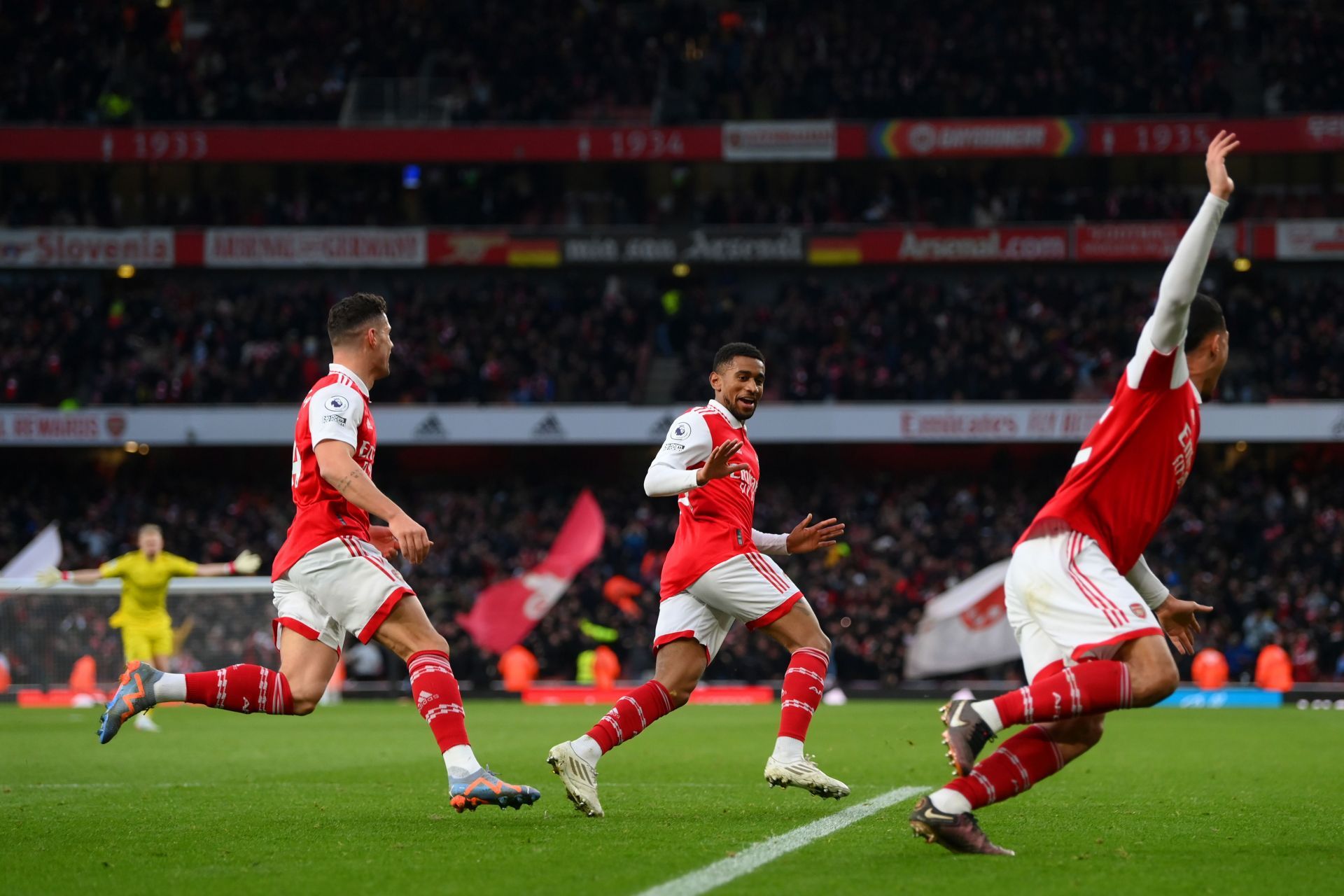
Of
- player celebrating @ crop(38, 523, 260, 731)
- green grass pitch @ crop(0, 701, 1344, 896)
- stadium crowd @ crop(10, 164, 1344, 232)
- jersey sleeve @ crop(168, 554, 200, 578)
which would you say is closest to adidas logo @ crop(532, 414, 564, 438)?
stadium crowd @ crop(10, 164, 1344, 232)

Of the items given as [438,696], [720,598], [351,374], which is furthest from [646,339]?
[438,696]

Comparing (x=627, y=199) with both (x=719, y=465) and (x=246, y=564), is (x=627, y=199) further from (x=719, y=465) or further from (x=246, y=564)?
(x=719, y=465)

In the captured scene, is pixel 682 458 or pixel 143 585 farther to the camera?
pixel 143 585

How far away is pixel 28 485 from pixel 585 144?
50.3 ft

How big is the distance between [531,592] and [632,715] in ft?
61.8

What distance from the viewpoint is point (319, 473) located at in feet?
22.9

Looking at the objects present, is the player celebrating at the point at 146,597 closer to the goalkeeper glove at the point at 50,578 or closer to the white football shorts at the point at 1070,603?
the goalkeeper glove at the point at 50,578

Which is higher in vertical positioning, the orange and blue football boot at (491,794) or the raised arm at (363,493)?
the raised arm at (363,493)

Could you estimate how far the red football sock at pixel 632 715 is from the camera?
7.39 metres

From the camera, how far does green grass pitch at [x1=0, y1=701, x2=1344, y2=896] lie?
17.2 feet

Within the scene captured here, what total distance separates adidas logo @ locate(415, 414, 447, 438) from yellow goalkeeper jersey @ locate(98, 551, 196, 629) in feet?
55.2

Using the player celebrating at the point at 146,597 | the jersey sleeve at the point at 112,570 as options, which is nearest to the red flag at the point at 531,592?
the player celebrating at the point at 146,597

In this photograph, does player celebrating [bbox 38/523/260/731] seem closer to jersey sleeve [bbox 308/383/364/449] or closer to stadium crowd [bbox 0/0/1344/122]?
jersey sleeve [bbox 308/383/364/449]

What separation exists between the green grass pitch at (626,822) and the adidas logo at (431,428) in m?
19.5
